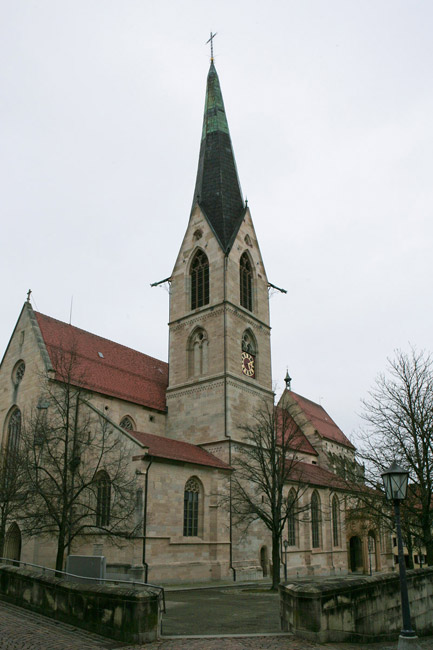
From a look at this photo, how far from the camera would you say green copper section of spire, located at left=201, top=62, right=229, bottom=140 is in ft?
142

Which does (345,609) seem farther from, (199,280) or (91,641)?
(199,280)

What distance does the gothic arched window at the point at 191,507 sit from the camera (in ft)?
87.4

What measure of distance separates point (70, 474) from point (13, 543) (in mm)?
7767

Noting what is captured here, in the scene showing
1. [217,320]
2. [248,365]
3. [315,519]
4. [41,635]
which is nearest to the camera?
[41,635]

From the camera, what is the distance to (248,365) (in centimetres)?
3528

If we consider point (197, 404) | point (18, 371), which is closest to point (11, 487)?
point (18, 371)

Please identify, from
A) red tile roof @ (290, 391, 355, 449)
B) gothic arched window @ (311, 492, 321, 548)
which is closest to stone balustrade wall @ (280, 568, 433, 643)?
gothic arched window @ (311, 492, 321, 548)

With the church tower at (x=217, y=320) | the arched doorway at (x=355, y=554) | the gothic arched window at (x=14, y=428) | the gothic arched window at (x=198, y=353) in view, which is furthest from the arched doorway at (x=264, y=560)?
the arched doorway at (x=355, y=554)

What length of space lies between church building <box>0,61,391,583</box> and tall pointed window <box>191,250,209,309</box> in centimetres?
9

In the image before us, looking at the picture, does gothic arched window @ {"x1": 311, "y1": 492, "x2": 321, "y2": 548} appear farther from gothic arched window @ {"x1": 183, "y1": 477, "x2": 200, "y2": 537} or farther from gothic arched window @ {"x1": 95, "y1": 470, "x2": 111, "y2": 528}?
gothic arched window @ {"x1": 95, "y1": 470, "x2": 111, "y2": 528}

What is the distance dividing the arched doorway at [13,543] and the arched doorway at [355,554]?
2676 cm

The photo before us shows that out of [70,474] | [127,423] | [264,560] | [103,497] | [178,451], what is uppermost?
[127,423]

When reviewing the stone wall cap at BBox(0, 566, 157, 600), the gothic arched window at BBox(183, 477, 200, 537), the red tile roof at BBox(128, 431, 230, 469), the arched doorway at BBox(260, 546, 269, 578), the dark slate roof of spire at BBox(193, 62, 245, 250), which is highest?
the dark slate roof of spire at BBox(193, 62, 245, 250)

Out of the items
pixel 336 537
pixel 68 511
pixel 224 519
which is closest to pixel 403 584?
pixel 68 511
